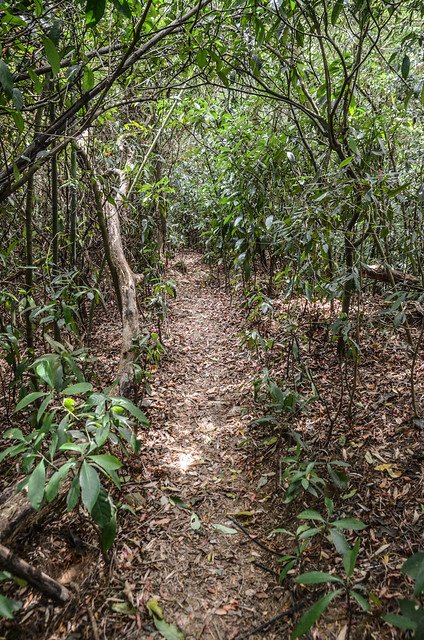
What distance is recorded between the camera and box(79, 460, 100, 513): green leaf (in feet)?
4.81

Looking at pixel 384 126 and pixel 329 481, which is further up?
pixel 384 126

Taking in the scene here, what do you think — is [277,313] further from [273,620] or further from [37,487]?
[37,487]

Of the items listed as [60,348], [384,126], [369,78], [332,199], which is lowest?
[60,348]

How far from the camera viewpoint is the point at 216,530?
8.52 feet

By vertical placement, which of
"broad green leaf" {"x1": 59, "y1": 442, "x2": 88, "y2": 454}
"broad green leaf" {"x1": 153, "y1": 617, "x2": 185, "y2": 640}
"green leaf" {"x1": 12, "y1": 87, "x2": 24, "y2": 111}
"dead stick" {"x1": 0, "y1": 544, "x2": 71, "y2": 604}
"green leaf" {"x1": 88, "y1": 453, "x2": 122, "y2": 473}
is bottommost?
"broad green leaf" {"x1": 153, "y1": 617, "x2": 185, "y2": 640}

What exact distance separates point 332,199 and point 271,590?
92.8 inches

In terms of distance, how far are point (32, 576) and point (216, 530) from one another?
114 centimetres

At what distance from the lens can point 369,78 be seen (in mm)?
5152

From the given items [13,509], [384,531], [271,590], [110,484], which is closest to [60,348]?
[13,509]

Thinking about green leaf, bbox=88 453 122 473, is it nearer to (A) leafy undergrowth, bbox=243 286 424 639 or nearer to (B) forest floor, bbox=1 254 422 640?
(A) leafy undergrowth, bbox=243 286 424 639

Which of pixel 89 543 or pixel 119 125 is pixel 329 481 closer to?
pixel 89 543

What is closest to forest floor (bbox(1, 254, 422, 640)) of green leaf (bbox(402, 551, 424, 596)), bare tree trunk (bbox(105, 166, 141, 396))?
bare tree trunk (bbox(105, 166, 141, 396))

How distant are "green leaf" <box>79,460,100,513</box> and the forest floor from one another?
0.99 m

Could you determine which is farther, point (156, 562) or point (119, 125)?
point (119, 125)
